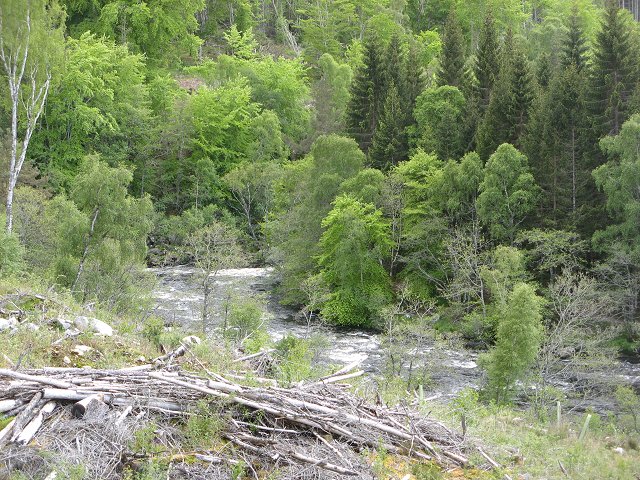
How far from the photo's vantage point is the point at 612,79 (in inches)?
1416

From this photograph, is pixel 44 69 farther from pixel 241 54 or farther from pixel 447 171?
pixel 241 54

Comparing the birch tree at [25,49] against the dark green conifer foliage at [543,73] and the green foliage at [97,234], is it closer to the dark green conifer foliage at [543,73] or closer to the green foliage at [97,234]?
the green foliage at [97,234]

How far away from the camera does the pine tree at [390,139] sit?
44656mm

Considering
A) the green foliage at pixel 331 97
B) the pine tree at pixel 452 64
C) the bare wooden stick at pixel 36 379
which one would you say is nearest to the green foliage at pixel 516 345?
the bare wooden stick at pixel 36 379

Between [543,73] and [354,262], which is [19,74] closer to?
[354,262]

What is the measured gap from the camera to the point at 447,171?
123 ft

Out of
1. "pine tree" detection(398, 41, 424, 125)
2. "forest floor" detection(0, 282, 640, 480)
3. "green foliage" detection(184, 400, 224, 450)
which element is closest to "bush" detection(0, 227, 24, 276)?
"forest floor" detection(0, 282, 640, 480)

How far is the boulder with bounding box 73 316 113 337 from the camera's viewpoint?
957 centimetres

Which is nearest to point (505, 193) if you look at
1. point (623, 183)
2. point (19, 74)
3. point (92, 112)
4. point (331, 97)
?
point (623, 183)

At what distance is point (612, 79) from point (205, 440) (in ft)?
114

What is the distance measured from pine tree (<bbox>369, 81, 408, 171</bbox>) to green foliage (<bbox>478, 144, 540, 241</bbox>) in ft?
33.6

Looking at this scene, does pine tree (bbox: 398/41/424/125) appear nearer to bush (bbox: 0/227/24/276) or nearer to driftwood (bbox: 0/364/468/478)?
bush (bbox: 0/227/24/276)

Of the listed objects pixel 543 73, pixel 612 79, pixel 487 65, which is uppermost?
pixel 487 65

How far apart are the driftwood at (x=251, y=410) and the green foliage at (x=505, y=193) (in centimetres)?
2810
